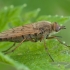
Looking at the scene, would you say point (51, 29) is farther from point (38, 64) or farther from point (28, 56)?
point (38, 64)

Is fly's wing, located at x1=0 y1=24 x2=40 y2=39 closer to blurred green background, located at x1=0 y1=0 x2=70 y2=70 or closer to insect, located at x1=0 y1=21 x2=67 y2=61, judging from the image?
insect, located at x1=0 y1=21 x2=67 y2=61

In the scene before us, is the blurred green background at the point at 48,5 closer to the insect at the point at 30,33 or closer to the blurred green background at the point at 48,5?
the blurred green background at the point at 48,5

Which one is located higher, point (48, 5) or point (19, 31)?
point (48, 5)

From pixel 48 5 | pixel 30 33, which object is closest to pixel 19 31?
pixel 30 33

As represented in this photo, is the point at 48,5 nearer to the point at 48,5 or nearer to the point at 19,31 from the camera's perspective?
the point at 48,5

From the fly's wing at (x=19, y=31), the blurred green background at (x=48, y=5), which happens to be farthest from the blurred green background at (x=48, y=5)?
the fly's wing at (x=19, y=31)

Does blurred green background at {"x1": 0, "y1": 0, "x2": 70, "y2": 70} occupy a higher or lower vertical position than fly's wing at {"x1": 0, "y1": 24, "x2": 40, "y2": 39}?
higher

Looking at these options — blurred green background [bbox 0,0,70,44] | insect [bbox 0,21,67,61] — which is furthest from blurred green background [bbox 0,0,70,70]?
insect [bbox 0,21,67,61]

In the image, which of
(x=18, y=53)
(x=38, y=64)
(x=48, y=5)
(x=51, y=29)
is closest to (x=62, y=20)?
(x=51, y=29)
